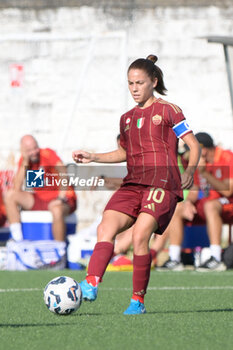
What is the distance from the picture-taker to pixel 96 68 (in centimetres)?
1410

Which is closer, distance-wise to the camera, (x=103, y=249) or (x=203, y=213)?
(x=103, y=249)

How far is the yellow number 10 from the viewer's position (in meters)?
5.70

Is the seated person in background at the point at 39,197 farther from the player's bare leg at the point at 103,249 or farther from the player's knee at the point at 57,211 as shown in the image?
the player's bare leg at the point at 103,249

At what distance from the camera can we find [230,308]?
6.13 meters

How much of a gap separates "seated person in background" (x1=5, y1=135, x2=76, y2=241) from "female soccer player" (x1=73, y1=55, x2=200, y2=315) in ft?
15.5

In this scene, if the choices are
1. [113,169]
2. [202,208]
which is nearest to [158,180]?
[113,169]

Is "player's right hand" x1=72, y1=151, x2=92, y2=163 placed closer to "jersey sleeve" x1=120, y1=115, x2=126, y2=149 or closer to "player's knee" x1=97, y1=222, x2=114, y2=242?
"jersey sleeve" x1=120, y1=115, x2=126, y2=149

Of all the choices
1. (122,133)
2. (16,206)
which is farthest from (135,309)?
(16,206)

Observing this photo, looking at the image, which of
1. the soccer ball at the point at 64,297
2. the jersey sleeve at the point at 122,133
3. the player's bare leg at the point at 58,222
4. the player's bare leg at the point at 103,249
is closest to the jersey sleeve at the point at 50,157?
the player's bare leg at the point at 58,222

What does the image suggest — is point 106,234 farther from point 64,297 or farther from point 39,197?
point 39,197

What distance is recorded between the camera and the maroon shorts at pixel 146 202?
569 cm

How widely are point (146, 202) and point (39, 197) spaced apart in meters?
5.46

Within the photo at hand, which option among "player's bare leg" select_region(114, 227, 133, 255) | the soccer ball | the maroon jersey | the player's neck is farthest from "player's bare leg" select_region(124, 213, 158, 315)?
"player's bare leg" select_region(114, 227, 133, 255)

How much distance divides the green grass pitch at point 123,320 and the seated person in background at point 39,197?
2318 mm
